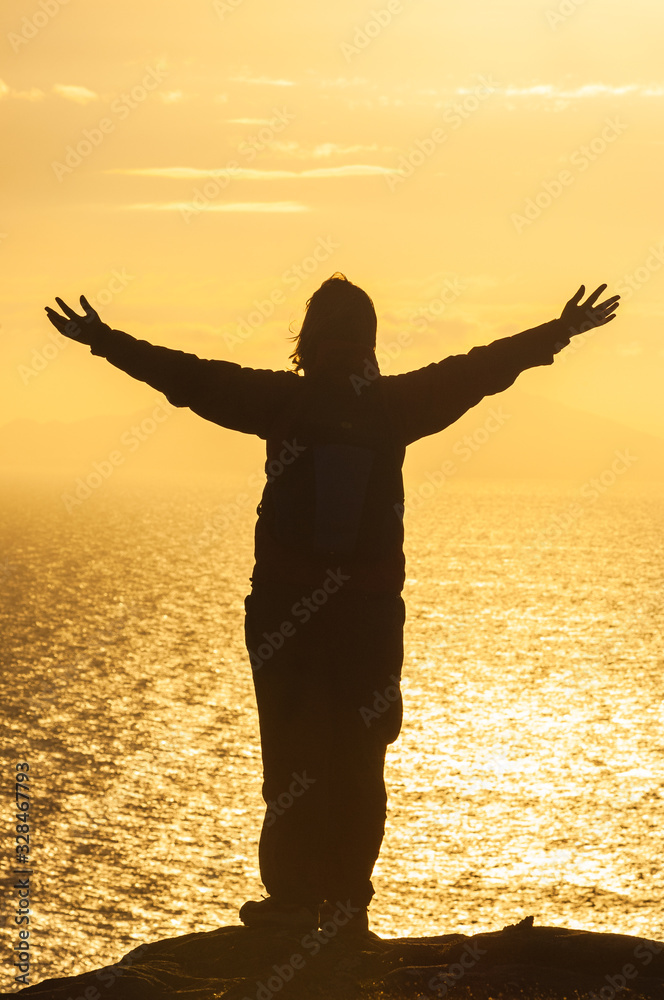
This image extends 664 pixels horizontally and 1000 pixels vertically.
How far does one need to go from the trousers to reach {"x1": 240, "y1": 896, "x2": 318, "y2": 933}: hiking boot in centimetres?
6

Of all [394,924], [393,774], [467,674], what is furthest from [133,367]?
[467,674]

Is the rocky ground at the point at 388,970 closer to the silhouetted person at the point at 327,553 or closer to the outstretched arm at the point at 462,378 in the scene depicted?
the silhouetted person at the point at 327,553

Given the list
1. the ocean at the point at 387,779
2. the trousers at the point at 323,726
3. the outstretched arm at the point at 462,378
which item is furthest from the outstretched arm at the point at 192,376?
the ocean at the point at 387,779

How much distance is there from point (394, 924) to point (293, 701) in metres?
71.1

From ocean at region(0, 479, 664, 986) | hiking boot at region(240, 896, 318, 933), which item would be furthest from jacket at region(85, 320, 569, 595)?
ocean at region(0, 479, 664, 986)

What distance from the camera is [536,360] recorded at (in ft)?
22.1

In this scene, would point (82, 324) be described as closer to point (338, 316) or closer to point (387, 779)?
point (338, 316)

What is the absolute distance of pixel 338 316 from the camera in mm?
6656

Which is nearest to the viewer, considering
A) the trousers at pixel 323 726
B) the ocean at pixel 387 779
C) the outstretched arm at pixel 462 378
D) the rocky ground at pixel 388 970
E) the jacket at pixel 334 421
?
the rocky ground at pixel 388 970

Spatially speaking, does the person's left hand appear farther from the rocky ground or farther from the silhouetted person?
the rocky ground

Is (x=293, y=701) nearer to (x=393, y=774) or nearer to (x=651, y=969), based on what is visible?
(x=651, y=969)

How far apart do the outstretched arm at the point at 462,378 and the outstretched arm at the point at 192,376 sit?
771 millimetres

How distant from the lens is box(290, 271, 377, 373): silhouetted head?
6664 millimetres

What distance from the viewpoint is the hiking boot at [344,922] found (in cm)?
652
